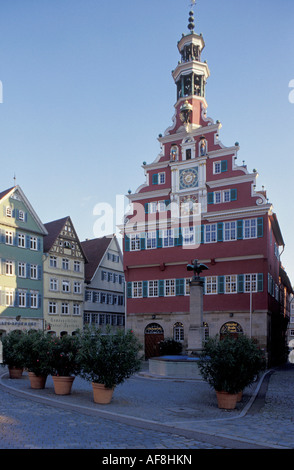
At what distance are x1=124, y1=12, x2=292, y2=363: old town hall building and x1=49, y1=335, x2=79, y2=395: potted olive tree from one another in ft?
62.8

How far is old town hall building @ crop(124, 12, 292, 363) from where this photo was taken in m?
33.6

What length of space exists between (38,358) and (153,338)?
71.6ft

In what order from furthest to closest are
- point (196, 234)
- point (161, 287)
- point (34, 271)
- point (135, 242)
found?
1. point (34, 271)
2. point (135, 242)
3. point (161, 287)
4. point (196, 234)

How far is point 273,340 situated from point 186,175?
590 inches

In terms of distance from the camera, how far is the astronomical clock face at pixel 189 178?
36.8 metres

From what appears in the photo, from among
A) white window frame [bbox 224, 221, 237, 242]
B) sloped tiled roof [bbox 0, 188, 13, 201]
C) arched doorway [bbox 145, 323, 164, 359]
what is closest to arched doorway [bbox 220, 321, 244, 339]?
arched doorway [bbox 145, 323, 164, 359]

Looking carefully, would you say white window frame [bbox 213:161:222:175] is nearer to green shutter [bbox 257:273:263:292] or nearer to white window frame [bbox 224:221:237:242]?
white window frame [bbox 224:221:237:242]

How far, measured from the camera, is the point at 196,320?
25.1 meters

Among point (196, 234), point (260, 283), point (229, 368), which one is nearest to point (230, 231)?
point (196, 234)

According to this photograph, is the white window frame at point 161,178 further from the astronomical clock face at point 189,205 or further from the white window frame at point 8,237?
the white window frame at point 8,237

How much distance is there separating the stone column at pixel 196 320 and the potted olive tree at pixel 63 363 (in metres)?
10.3

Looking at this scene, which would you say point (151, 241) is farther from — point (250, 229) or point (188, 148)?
point (250, 229)

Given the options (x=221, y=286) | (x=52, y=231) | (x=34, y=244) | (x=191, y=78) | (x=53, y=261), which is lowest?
(x=221, y=286)
